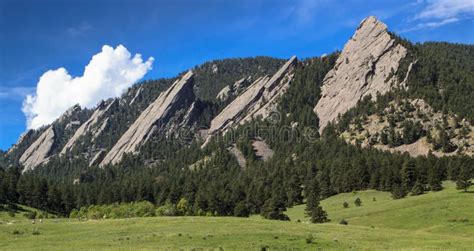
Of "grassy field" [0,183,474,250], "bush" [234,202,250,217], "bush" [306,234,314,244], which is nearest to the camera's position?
"grassy field" [0,183,474,250]

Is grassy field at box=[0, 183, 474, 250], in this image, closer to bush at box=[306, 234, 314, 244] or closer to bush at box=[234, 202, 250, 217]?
bush at box=[306, 234, 314, 244]

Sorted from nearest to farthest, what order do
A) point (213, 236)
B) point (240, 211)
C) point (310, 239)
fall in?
point (310, 239)
point (213, 236)
point (240, 211)

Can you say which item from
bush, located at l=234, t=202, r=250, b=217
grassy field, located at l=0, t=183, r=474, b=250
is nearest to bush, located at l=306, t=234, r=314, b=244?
grassy field, located at l=0, t=183, r=474, b=250

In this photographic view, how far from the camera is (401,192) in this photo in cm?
11862

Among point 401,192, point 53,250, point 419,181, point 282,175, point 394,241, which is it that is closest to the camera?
point 53,250

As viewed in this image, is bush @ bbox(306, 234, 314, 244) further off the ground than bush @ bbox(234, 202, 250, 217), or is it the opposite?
bush @ bbox(234, 202, 250, 217)

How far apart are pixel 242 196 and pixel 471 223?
98968mm

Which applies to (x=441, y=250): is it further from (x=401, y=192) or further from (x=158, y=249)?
(x=401, y=192)

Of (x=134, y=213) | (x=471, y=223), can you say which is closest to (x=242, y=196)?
(x=134, y=213)

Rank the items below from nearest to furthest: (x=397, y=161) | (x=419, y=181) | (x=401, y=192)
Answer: (x=401, y=192), (x=419, y=181), (x=397, y=161)

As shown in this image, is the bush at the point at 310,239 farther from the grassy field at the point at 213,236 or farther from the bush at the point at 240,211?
the bush at the point at 240,211

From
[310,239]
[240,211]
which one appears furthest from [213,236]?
[240,211]

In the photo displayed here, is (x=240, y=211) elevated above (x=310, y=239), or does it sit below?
above

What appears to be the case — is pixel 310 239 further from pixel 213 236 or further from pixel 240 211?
pixel 240 211
